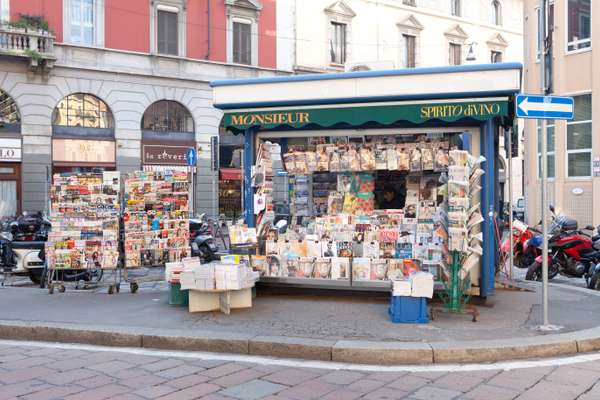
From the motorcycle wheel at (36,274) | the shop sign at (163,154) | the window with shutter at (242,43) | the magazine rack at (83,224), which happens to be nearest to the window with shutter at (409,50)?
the window with shutter at (242,43)

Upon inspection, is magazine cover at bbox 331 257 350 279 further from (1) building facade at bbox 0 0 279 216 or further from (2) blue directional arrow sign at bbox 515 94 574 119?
(1) building facade at bbox 0 0 279 216

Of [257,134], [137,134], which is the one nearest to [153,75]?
[137,134]

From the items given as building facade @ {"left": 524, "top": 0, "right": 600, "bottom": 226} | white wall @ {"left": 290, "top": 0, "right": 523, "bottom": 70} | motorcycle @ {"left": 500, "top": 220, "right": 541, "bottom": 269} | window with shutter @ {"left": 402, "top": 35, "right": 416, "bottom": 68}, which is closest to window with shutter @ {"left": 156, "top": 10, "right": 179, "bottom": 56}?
white wall @ {"left": 290, "top": 0, "right": 523, "bottom": 70}

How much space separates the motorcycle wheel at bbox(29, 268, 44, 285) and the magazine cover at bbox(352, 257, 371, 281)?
5483 millimetres

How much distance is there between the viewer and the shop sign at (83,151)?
2236 centimetres

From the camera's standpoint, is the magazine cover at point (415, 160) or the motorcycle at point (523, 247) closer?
the magazine cover at point (415, 160)

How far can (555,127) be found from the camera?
19.0 m

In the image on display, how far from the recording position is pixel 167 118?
2503 centimetres

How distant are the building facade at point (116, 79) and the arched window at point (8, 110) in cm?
4

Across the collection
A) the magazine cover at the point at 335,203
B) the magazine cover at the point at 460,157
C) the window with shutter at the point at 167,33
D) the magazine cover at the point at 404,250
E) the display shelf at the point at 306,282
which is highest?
the window with shutter at the point at 167,33

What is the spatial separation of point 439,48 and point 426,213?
91.1 feet

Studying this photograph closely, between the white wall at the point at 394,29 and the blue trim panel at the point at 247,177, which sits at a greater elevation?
the white wall at the point at 394,29

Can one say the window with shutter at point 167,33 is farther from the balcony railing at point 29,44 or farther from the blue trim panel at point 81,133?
the balcony railing at point 29,44

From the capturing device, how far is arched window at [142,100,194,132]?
24.6 m
